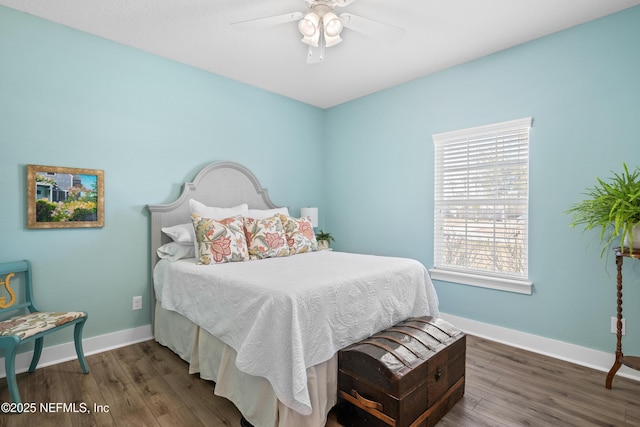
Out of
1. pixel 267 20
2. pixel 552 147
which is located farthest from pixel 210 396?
pixel 552 147

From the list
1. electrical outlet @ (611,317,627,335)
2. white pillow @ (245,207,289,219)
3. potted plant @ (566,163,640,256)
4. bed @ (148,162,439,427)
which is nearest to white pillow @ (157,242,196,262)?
bed @ (148,162,439,427)

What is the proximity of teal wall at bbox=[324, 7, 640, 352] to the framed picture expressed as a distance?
2.91m

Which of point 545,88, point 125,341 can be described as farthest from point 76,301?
point 545,88

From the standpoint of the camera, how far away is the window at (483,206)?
276 centimetres

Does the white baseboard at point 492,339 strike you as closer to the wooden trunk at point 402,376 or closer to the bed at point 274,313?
the bed at point 274,313

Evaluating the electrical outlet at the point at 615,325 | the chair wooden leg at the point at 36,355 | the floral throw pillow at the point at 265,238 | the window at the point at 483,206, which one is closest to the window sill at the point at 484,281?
the window at the point at 483,206

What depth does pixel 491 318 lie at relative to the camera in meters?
2.92

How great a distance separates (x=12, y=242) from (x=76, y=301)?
A: 0.62 m

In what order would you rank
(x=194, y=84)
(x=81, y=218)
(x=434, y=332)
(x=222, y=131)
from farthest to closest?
1. (x=222, y=131)
2. (x=194, y=84)
3. (x=81, y=218)
4. (x=434, y=332)

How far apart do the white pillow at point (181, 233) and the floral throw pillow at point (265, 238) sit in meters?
0.49

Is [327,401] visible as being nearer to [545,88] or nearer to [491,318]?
[491,318]

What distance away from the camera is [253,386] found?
1.70m

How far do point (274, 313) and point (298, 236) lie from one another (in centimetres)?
150

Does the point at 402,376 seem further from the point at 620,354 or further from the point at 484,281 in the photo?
the point at 484,281
